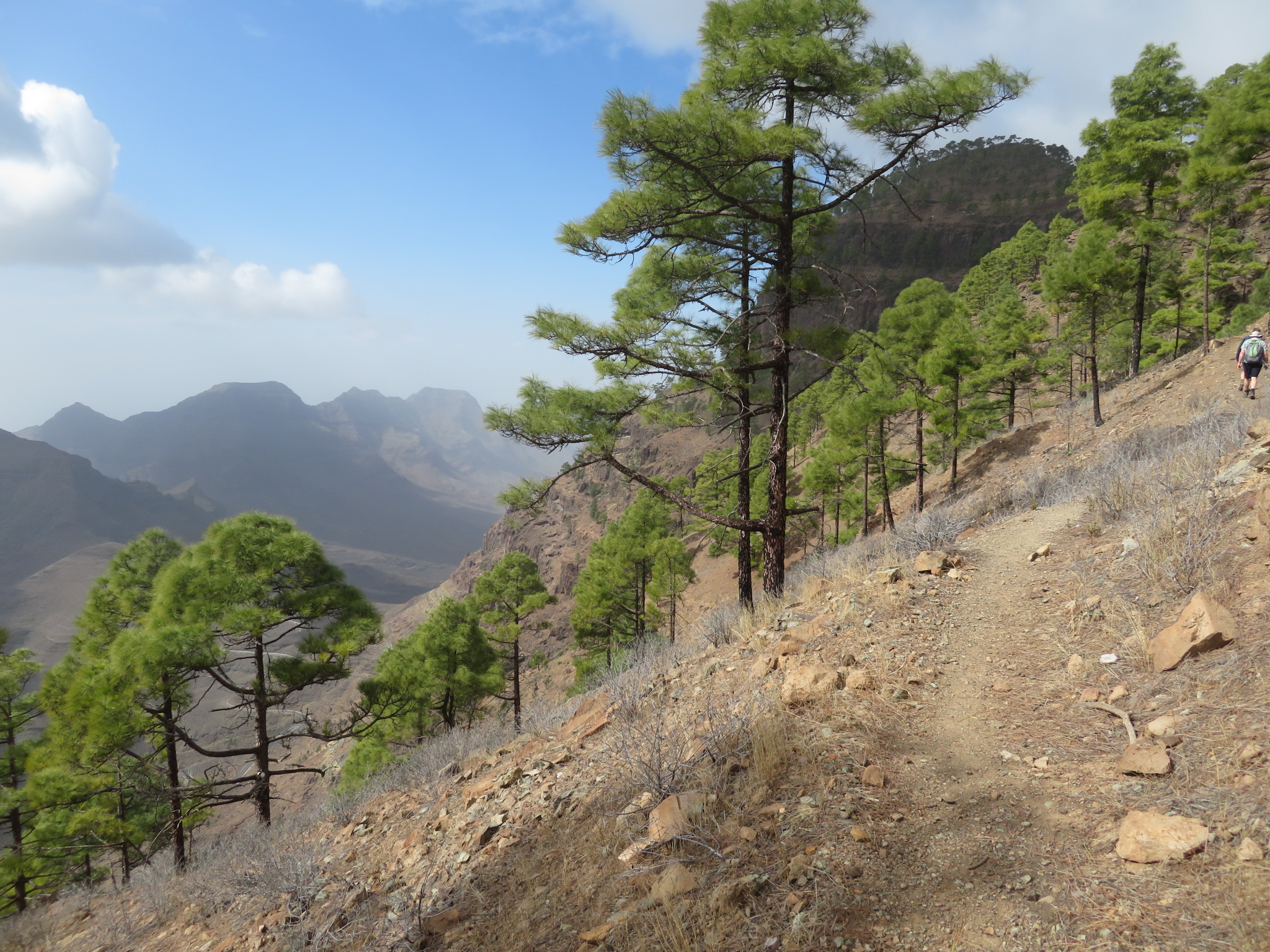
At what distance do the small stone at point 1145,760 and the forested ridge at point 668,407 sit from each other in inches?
155

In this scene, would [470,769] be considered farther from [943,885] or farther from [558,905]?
[943,885]

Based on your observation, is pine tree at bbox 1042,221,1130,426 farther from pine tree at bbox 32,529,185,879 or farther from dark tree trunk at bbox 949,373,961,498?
pine tree at bbox 32,529,185,879

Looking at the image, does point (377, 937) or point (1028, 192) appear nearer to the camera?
point (377, 937)

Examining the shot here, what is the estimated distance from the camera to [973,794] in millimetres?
3037

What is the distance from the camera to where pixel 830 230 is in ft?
27.9

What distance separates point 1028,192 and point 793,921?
441 ft

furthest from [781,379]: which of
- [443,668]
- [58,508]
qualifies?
[58,508]

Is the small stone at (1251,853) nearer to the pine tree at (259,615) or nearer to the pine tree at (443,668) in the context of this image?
the pine tree at (259,615)

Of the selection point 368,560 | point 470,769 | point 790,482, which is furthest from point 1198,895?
point 368,560

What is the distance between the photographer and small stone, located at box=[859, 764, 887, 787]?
326 centimetres

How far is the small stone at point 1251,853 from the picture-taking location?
2.07 meters

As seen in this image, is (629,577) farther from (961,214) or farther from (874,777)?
(961,214)

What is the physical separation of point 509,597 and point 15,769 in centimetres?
1166

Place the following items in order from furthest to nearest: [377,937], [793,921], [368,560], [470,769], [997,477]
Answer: [368,560] → [997,477] → [470,769] → [377,937] → [793,921]
